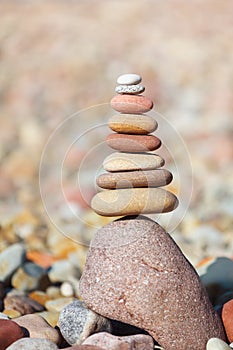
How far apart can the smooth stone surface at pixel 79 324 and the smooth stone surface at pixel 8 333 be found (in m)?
0.30

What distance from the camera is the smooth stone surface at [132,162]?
451cm

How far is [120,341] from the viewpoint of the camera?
4.04 meters

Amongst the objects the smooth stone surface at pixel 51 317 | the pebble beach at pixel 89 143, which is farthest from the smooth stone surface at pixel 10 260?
the smooth stone surface at pixel 51 317

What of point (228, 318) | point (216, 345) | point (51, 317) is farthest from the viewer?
point (51, 317)

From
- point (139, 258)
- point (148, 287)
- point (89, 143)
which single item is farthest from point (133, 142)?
point (89, 143)

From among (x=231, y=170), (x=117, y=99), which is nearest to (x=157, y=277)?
(x=117, y=99)

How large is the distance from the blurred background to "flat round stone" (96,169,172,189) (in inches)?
130

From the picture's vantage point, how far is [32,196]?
476 inches

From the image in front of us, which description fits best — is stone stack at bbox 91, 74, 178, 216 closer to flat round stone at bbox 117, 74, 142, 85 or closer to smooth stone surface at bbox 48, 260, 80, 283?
flat round stone at bbox 117, 74, 142, 85

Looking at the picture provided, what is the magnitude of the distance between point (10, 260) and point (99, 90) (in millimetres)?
15269

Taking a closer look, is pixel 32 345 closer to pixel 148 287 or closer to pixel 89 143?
pixel 148 287

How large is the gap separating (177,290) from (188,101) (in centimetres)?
1633

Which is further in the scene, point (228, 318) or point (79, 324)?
point (228, 318)

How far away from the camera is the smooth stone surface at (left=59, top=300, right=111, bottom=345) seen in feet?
14.1
